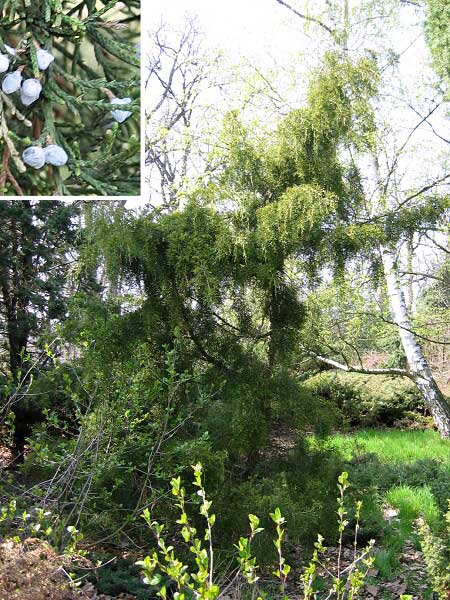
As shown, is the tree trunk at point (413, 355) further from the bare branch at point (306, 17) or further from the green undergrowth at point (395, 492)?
the bare branch at point (306, 17)

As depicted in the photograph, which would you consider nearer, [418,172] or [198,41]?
[418,172]

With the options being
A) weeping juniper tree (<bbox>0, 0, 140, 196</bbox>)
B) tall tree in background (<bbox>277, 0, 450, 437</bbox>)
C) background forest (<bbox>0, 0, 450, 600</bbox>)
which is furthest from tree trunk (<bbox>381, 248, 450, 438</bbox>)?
weeping juniper tree (<bbox>0, 0, 140, 196</bbox>)

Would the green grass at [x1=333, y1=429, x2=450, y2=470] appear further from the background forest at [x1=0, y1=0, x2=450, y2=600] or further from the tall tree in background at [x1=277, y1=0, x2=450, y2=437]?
the background forest at [x1=0, y1=0, x2=450, y2=600]

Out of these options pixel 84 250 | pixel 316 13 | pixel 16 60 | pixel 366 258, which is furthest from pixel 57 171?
pixel 316 13

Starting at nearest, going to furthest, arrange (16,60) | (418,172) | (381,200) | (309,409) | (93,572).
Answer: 1. (16,60)
2. (93,572)
3. (309,409)
4. (381,200)
5. (418,172)

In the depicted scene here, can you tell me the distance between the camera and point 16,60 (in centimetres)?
227

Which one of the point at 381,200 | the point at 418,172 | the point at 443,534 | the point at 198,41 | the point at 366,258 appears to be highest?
the point at 198,41

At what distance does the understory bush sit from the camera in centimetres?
731

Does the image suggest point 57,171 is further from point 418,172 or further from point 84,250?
point 418,172

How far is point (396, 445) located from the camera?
5891 mm

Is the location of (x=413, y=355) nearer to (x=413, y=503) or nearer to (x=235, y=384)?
(x=413, y=503)

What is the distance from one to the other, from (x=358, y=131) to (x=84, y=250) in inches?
65.9

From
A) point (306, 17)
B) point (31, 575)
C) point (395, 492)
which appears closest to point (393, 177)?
point (306, 17)

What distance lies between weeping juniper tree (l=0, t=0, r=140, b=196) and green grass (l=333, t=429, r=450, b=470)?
340 cm
